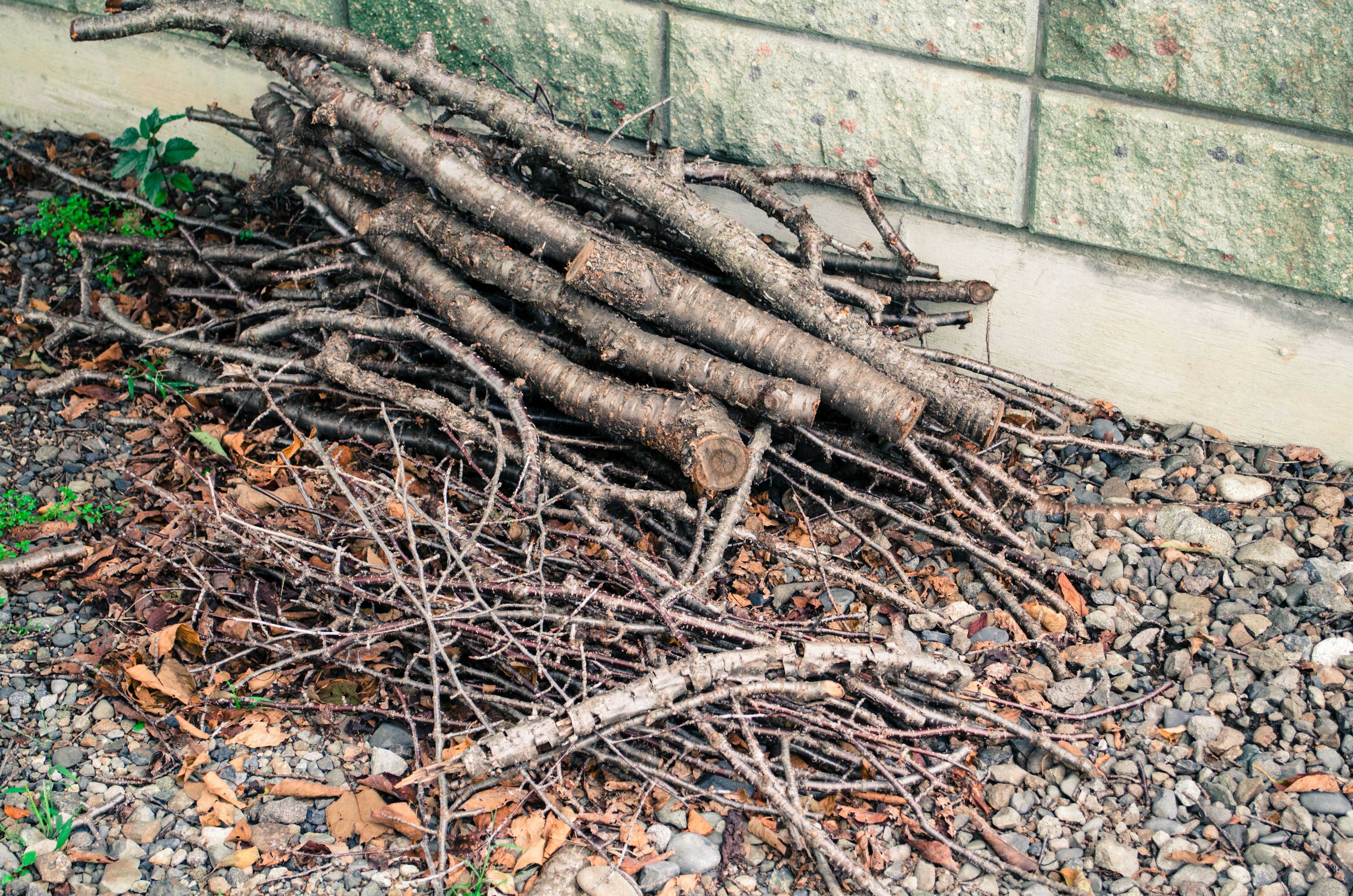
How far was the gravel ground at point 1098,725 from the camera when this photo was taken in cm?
244

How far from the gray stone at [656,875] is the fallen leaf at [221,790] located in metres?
1.04

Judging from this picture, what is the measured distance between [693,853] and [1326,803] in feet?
5.33

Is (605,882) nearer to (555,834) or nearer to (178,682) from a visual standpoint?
(555,834)

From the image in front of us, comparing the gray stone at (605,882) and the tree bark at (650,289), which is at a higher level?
the tree bark at (650,289)

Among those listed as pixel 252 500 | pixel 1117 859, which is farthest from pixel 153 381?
pixel 1117 859

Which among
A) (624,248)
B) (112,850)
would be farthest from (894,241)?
(112,850)

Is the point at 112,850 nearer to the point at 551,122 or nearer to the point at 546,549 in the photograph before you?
the point at 546,549

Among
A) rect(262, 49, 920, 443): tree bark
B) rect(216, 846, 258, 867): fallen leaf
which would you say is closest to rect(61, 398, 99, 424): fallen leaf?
rect(262, 49, 920, 443): tree bark

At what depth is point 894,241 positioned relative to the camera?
3.52m

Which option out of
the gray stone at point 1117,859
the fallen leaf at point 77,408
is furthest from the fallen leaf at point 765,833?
the fallen leaf at point 77,408

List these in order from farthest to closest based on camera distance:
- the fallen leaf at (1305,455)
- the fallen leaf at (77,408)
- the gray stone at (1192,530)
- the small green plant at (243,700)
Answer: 1. the fallen leaf at (77,408)
2. the fallen leaf at (1305,455)
3. the gray stone at (1192,530)
4. the small green plant at (243,700)

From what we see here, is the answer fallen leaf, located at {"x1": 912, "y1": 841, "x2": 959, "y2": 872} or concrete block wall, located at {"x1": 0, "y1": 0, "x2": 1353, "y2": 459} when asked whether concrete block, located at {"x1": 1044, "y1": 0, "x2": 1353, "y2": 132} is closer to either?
concrete block wall, located at {"x1": 0, "y1": 0, "x2": 1353, "y2": 459}

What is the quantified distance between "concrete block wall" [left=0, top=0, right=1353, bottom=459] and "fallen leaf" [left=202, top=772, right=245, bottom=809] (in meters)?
2.62

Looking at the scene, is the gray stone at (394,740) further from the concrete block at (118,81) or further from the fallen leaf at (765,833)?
the concrete block at (118,81)
